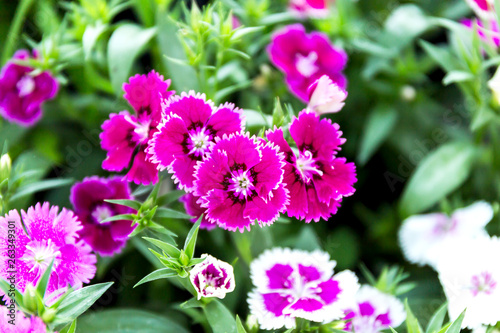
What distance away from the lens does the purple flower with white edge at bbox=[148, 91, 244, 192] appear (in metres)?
0.85

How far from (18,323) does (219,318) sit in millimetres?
328

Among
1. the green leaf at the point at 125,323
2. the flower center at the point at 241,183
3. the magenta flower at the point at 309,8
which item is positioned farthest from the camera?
the magenta flower at the point at 309,8

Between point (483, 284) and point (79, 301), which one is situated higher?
point (79, 301)

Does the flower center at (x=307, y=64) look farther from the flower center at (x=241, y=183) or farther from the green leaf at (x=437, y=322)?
the green leaf at (x=437, y=322)

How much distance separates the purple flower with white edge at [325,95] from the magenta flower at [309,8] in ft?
2.18

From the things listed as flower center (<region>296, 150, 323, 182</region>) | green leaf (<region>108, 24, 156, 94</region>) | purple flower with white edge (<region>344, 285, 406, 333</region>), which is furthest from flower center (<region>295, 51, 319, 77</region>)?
purple flower with white edge (<region>344, 285, 406, 333</region>)

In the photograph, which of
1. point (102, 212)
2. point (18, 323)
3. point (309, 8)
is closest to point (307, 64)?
point (309, 8)

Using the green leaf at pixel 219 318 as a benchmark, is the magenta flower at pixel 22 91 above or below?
above

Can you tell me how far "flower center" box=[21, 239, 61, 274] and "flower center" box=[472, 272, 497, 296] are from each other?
0.82 meters

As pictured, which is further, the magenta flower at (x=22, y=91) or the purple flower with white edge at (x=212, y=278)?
the magenta flower at (x=22, y=91)

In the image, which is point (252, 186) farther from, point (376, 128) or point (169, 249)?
point (376, 128)

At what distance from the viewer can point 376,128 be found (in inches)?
58.5

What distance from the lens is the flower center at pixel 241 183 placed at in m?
0.86

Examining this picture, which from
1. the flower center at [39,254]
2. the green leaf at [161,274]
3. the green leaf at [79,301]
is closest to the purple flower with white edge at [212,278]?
the green leaf at [161,274]
